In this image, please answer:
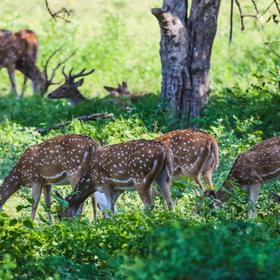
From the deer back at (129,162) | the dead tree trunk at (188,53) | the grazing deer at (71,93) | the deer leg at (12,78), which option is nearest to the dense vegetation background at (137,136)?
the dead tree trunk at (188,53)

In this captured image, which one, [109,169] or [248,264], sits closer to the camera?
A: [248,264]

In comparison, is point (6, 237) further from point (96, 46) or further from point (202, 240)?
point (96, 46)

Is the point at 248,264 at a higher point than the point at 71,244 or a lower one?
higher

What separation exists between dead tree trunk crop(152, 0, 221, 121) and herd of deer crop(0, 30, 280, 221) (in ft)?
9.66

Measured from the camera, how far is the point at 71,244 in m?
8.19

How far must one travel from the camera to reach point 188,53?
14.5 m

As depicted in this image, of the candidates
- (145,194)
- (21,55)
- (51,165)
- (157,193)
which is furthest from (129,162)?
(21,55)

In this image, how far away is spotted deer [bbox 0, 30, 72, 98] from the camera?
20.4 metres

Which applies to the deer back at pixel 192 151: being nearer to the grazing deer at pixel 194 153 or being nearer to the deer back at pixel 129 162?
the grazing deer at pixel 194 153

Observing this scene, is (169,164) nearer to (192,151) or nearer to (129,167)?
(129,167)

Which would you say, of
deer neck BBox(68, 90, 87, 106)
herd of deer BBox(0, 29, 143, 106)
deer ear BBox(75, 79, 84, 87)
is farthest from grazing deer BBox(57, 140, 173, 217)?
herd of deer BBox(0, 29, 143, 106)

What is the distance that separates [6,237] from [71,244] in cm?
54

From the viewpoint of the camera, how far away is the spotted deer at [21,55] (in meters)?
20.4

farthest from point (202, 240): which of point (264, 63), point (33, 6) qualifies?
point (33, 6)
